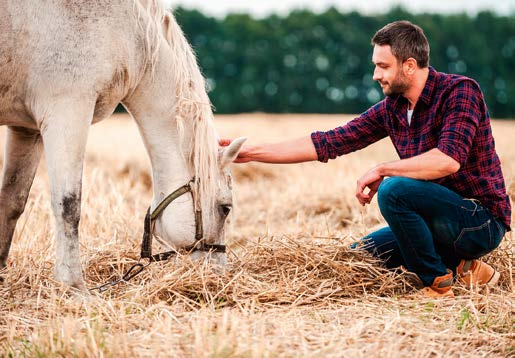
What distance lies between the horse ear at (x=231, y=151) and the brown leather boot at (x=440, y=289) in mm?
1410

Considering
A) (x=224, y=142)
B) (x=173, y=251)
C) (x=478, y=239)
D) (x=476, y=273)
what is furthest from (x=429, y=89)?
(x=173, y=251)

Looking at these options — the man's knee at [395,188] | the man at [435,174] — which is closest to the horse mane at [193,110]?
the man at [435,174]

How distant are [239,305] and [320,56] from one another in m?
33.7

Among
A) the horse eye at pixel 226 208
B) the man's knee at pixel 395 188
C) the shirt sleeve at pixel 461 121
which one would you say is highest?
the shirt sleeve at pixel 461 121

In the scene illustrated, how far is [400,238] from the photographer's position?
154 inches

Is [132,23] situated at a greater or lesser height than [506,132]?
greater

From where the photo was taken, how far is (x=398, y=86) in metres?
3.96

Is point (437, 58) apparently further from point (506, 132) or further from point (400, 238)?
point (400, 238)

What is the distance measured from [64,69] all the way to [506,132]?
56.4ft

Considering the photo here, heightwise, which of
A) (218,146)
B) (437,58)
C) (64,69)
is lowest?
(218,146)

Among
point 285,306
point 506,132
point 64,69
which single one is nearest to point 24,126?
point 64,69

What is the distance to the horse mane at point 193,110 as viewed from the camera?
3.92 m

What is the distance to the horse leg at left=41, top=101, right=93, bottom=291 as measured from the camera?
11.4 ft

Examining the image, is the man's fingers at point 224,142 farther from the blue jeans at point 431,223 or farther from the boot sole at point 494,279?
the boot sole at point 494,279
